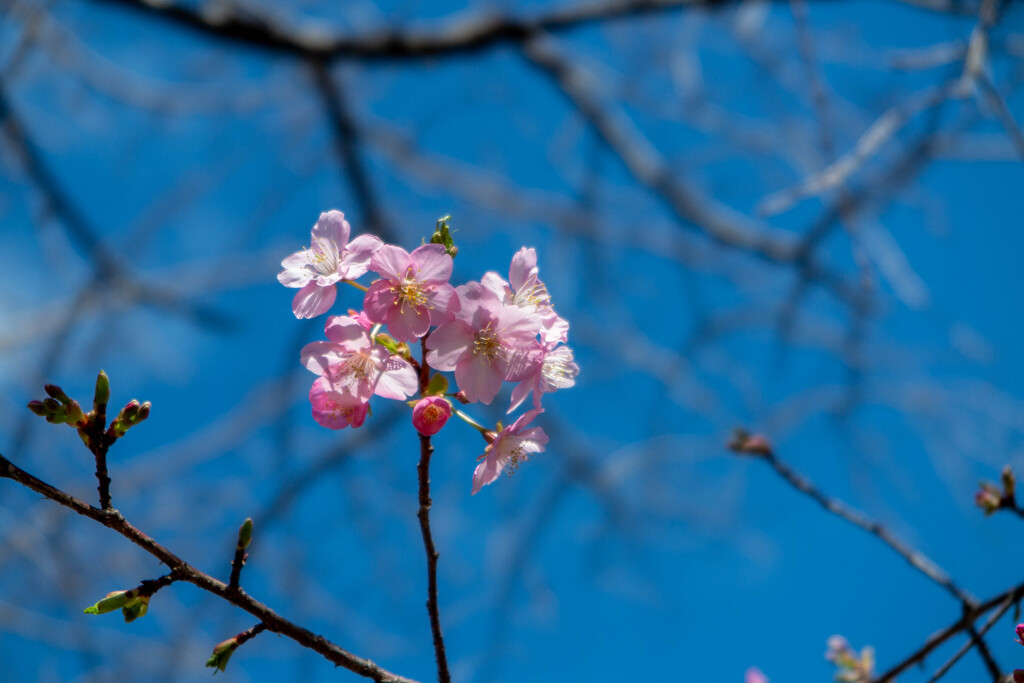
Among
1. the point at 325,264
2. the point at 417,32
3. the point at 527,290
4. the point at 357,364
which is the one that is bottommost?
the point at 357,364

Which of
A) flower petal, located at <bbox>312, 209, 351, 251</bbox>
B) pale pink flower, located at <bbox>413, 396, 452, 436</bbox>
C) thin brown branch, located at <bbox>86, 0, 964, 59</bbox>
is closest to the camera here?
pale pink flower, located at <bbox>413, 396, 452, 436</bbox>

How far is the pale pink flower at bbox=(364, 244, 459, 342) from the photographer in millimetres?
664

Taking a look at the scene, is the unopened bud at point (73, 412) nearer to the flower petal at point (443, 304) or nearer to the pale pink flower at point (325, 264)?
the pale pink flower at point (325, 264)

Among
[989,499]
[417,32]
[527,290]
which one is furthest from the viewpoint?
[417,32]

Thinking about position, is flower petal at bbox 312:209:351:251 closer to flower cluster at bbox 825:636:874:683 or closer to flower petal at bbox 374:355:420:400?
flower petal at bbox 374:355:420:400

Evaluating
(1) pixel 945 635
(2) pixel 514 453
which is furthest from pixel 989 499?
(2) pixel 514 453

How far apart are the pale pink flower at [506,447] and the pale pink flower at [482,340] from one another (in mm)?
85

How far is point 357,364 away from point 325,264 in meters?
0.24

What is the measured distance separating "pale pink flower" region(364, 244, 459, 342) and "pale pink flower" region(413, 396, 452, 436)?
8 cm

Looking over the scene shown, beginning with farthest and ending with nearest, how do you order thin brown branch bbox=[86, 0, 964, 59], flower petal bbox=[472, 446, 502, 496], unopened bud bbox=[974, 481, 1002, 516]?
thin brown branch bbox=[86, 0, 964, 59] → unopened bud bbox=[974, 481, 1002, 516] → flower petal bbox=[472, 446, 502, 496]

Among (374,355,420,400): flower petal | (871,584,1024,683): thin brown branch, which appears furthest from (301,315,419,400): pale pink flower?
(871,584,1024,683): thin brown branch

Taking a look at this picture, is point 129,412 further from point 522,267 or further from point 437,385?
point 522,267

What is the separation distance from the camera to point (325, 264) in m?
0.87

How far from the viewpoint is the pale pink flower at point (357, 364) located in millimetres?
688
